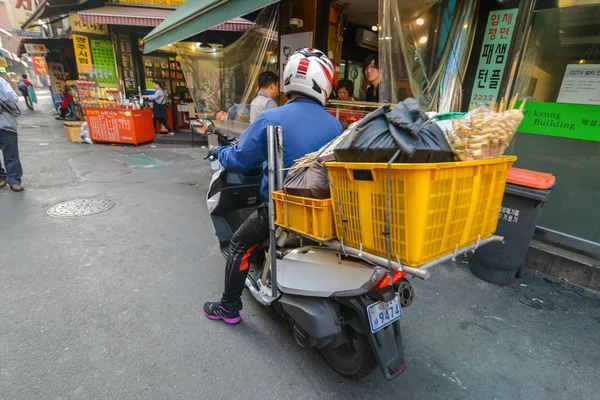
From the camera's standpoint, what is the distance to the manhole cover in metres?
4.73

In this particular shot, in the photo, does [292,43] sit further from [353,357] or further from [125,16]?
[125,16]

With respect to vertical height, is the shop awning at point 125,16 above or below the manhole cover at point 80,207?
above

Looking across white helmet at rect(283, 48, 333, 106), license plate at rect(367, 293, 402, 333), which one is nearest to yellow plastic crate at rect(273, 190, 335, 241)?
license plate at rect(367, 293, 402, 333)

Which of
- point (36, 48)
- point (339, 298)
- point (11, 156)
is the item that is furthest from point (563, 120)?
point (36, 48)

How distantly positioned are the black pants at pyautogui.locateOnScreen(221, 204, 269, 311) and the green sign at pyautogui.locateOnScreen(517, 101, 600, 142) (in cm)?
385

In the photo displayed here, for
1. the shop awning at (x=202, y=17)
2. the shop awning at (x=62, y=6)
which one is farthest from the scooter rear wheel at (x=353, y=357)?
the shop awning at (x=62, y=6)

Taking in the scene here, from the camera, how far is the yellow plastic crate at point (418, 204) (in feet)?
4.09

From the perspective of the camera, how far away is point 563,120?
3848 millimetres

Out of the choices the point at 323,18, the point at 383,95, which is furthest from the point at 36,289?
the point at 323,18

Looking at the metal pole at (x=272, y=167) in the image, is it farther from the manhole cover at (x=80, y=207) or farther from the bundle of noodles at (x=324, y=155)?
the manhole cover at (x=80, y=207)

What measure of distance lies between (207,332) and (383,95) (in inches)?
119

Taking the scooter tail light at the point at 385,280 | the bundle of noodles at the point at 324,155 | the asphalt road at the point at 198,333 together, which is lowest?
the asphalt road at the point at 198,333

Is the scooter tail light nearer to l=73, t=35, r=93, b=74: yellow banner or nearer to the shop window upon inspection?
the shop window

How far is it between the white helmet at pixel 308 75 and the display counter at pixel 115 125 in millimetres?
9044
